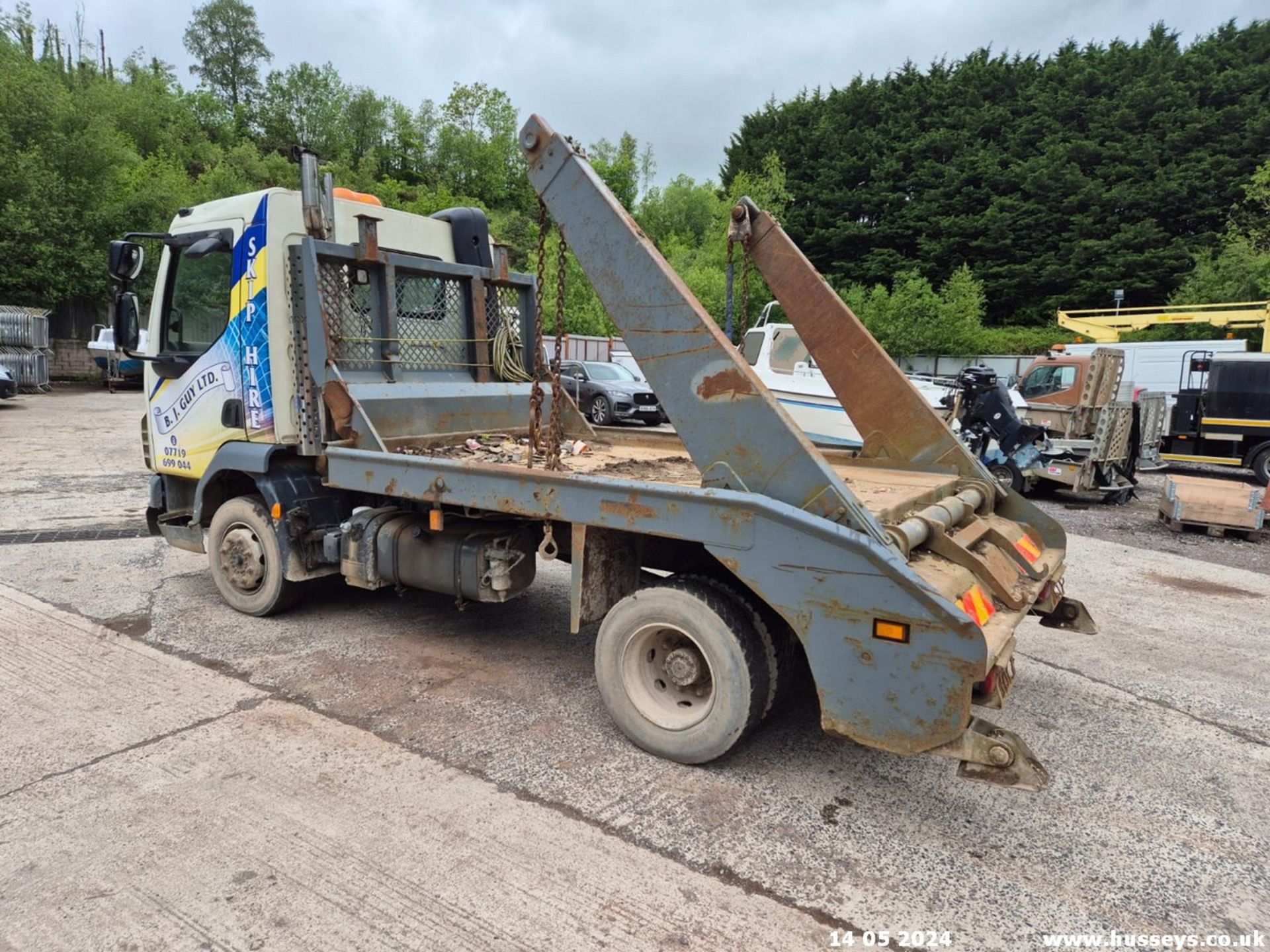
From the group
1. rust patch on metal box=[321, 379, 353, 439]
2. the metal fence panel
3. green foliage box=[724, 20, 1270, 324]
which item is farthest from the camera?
green foliage box=[724, 20, 1270, 324]

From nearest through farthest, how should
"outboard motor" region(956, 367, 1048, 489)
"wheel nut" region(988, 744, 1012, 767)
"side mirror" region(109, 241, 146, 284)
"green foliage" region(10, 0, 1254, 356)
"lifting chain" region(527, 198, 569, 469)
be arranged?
"wheel nut" region(988, 744, 1012, 767) → "lifting chain" region(527, 198, 569, 469) → "side mirror" region(109, 241, 146, 284) → "outboard motor" region(956, 367, 1048, 489) → "green foliage" region(10, 0, 1254, 356)

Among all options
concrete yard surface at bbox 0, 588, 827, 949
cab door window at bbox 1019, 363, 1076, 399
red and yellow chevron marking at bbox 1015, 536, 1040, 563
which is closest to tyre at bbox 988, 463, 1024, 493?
cab door window at bbox 1019, 363, 1076, 399

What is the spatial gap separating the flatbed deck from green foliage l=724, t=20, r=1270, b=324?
36461 mm

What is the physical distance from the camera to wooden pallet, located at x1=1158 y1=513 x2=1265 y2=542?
9336mm

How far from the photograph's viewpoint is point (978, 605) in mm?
3135

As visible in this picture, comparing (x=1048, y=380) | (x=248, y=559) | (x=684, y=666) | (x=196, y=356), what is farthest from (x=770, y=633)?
(x=1048, y=380)

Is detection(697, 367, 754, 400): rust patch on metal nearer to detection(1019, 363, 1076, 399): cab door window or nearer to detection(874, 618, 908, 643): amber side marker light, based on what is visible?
detection(874, 618, 908, 643): amber side marker light

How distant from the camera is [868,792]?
3.22m

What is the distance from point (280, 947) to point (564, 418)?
434cm

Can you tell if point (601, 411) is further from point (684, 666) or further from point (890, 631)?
point (890, 631)

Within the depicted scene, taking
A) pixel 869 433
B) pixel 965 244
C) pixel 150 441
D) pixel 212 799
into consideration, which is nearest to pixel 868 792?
pixel 869 433

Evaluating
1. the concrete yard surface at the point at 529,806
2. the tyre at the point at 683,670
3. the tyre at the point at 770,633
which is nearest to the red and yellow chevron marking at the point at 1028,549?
the concrete yard surface at the point at 529,806

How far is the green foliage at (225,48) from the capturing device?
61344 millimetres

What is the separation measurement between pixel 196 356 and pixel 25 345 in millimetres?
21881
